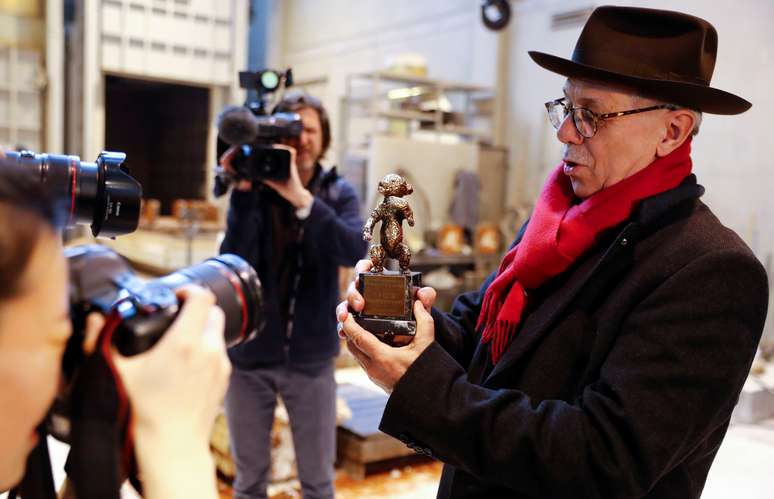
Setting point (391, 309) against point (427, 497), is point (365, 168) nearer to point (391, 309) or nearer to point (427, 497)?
point (427, 497)

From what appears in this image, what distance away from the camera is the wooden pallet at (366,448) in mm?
3455

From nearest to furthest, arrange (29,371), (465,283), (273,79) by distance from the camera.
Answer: (29,371)
(273,79)
(465,283)

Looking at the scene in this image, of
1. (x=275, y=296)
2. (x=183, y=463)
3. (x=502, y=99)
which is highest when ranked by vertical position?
(x=502, y=99)

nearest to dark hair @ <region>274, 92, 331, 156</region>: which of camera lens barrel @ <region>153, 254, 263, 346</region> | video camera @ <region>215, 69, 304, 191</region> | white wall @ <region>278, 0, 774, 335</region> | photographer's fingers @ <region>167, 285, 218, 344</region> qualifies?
video camera @ <region>215, 69, 304, 191</region>

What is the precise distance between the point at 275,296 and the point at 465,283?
4646 mm

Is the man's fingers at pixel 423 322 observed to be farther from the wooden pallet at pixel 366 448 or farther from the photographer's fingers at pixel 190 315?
the wooden pallet at pixel 366 448

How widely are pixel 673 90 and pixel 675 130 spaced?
78 mm

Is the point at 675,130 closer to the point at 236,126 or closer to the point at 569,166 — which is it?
the point at 569,166

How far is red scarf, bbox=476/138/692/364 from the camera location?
4.10ft

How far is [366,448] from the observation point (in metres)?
3.44

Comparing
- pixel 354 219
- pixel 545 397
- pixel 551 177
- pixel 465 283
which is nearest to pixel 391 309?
pixel 545 397

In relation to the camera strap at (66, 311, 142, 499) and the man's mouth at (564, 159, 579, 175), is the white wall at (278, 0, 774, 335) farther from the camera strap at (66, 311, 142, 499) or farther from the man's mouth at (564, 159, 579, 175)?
the camera strap at (66, 311, 142, 499)

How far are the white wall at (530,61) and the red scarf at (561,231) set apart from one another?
4.76 meters

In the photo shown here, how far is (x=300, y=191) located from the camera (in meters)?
2.32
